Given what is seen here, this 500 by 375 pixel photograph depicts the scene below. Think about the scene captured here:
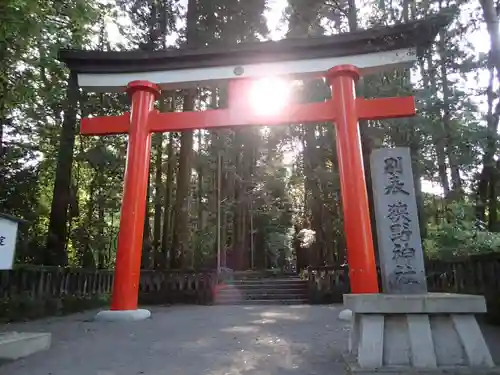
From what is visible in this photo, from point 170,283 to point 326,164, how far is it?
7131 mm

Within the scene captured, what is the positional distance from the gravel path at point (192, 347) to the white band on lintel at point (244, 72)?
15.1 feet

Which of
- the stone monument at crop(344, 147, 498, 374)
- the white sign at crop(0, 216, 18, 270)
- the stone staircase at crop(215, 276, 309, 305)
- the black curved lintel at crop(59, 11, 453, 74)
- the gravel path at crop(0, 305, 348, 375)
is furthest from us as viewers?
the stone staircase at crop(215, 276, 309, 305)

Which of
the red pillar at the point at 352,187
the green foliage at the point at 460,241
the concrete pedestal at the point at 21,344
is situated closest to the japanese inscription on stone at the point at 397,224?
the red pillar at the point at 352,187

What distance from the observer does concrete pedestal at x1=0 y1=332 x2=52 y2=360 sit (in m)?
3.93

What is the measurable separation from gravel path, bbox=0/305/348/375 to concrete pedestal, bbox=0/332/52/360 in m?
0.12

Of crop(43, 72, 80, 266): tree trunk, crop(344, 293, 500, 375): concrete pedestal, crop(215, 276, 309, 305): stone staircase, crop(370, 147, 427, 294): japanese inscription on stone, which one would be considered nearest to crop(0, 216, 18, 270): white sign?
crop(344, 293, 500, 375): concrete pedestal

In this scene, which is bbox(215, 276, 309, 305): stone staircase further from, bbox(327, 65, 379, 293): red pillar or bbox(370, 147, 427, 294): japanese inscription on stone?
bbox(370, 147, 427, 294): japanese inscription on stone

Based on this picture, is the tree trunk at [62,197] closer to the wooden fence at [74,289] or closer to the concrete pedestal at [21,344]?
the wooden fence at [74,289]

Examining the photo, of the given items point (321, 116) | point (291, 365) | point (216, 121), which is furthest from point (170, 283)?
point (291, 365)

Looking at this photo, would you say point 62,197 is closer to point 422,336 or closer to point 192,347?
point 192,347

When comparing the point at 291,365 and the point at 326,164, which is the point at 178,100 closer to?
the point at 326,164

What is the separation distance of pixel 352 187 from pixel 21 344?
208 inches

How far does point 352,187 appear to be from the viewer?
23.5 ft

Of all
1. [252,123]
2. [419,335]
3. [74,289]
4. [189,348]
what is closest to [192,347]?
[189,348]
